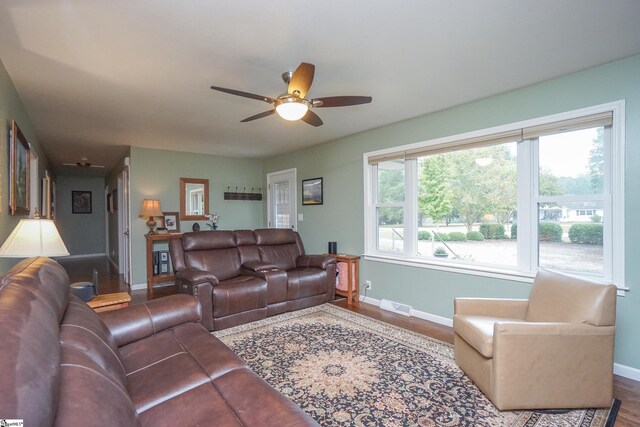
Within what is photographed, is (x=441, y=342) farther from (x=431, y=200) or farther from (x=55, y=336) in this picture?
(x=55, y=336)

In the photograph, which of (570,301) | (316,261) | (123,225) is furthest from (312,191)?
(123,225)

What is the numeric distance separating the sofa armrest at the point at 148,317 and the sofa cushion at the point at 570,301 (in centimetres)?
239

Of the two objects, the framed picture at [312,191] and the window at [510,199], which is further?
→ the framed picture at [312,191]

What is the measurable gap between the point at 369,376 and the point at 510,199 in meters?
2.15

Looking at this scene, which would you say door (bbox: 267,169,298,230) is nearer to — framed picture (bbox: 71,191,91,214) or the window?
the window

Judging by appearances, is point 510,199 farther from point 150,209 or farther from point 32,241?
point 150,209

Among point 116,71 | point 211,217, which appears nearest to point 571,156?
point 116,71

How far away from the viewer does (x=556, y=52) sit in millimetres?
2246

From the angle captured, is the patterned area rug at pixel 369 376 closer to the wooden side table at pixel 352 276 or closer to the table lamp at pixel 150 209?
the wooden side table at pixel 352 276

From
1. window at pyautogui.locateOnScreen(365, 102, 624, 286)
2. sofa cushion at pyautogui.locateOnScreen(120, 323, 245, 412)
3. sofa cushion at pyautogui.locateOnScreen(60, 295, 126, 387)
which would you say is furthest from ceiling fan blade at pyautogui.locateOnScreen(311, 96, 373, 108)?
sofa cushion at pyautogui.locateOnScreen(60, 295, 126, 387)

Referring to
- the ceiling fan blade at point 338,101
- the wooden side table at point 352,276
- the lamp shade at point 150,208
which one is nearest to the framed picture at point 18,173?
the lamp shade at point 150,208

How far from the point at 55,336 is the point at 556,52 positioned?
10.4ft

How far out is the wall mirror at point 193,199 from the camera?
5668 millimetres

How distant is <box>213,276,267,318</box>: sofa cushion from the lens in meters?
3.26
